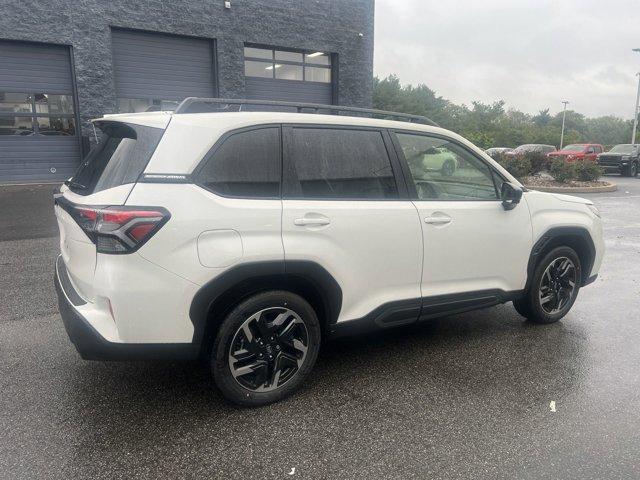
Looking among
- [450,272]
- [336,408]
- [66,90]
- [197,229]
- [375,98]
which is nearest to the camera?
[197,229]

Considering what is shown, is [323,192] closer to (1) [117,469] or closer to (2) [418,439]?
(2) [418,439]

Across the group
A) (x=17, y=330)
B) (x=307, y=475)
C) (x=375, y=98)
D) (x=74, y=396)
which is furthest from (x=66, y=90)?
(x=375, y=98)

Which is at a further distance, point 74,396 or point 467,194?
point 467,194

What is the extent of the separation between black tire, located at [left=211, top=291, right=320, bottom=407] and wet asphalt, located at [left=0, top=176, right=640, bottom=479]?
133mm

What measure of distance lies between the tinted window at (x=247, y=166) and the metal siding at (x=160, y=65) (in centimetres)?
1522

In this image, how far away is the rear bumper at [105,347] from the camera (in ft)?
8.70

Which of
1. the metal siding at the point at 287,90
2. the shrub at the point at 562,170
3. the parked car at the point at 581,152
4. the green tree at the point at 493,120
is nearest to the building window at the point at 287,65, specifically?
the metal siding at the point at 287,90

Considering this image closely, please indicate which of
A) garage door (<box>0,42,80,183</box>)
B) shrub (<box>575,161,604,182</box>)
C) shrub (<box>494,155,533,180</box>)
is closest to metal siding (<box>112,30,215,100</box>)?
garage door (<box>0,42,80,183</box>)

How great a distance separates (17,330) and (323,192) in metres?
2.98

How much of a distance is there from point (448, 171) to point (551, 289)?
56.4 inches

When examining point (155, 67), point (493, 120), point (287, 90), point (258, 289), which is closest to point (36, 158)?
point (155, 67)

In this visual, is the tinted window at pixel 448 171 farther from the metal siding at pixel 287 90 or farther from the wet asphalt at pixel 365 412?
the metal siding at pixel 287 90

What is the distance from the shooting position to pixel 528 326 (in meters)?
4.40

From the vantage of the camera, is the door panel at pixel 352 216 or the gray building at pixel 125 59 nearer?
the door panel at pixel 352 216
